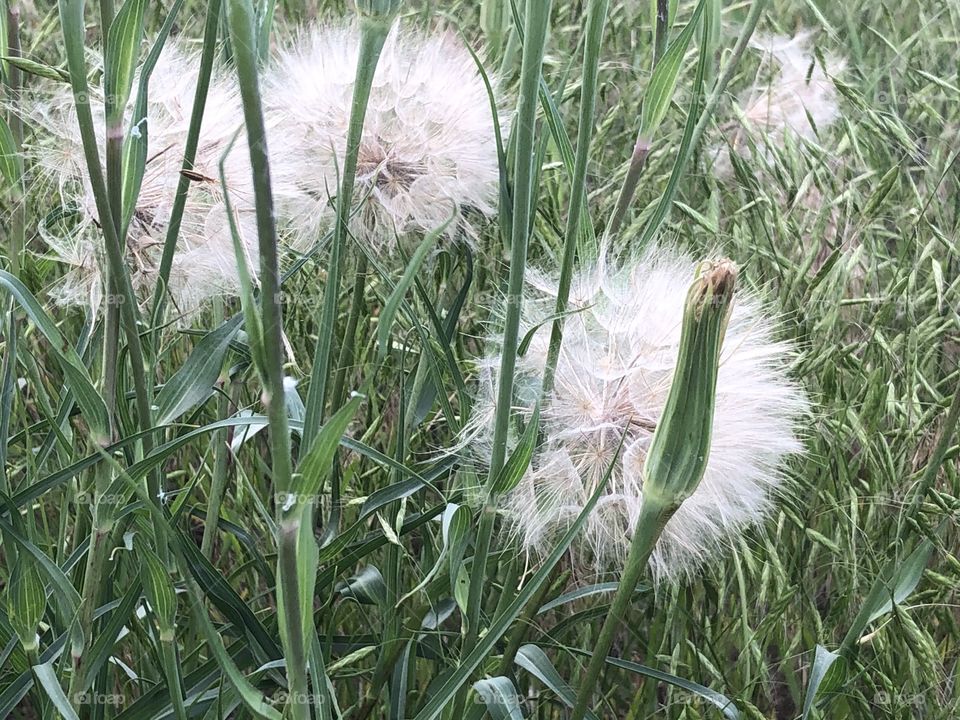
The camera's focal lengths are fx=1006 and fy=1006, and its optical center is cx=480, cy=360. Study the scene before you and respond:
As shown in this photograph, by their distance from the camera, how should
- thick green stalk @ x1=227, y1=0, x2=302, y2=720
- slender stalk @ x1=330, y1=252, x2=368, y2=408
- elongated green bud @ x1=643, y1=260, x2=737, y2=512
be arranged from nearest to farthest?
thick green stalk @ x1=227, y1=0, x2=302, y2=720 → elongated green bud @ x1=643, y1=260, x2=737, y2=512 → slender stalk @ x1=330, y1=252, x2=368, y2=408

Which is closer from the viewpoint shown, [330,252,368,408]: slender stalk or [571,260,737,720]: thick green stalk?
[571,260,737,720]: thick green stalk

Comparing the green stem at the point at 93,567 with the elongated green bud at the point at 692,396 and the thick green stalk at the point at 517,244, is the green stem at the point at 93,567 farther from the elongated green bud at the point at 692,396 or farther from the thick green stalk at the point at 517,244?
the elongated green bud at the point at 692,396

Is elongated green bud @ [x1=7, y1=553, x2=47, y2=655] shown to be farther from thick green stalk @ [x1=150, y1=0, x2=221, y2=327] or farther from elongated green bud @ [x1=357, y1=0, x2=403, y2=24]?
elongated green bud @ [x1=357, y1=0, x2=403, y2=24]

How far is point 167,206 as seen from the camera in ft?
3.08

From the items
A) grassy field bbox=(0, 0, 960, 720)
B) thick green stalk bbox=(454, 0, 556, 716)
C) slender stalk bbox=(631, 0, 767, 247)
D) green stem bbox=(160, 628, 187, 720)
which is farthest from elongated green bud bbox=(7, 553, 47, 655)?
slender stalk bbox=(631, 0, 767, 247)

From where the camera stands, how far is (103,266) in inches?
35.9

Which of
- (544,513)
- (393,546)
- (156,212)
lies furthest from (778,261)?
(156,212)

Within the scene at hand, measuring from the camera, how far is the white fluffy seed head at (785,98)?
1.64 meters

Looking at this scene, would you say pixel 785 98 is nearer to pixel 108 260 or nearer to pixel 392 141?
pixel 392 141

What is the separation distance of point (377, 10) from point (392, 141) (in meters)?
0.34

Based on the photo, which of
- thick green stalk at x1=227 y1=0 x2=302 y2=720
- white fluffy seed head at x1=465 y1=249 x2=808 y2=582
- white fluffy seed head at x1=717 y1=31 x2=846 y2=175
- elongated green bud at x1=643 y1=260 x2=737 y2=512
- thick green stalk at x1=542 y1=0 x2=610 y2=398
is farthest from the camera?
white fluffy seed head at x1=717 y1=31 x2=846 y2=175

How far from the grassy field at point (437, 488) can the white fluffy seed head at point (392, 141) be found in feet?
0.14

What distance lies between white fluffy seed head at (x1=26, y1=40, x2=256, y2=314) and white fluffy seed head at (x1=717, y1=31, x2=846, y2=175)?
0.90 m

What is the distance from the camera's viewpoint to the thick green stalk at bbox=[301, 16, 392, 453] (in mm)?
624
